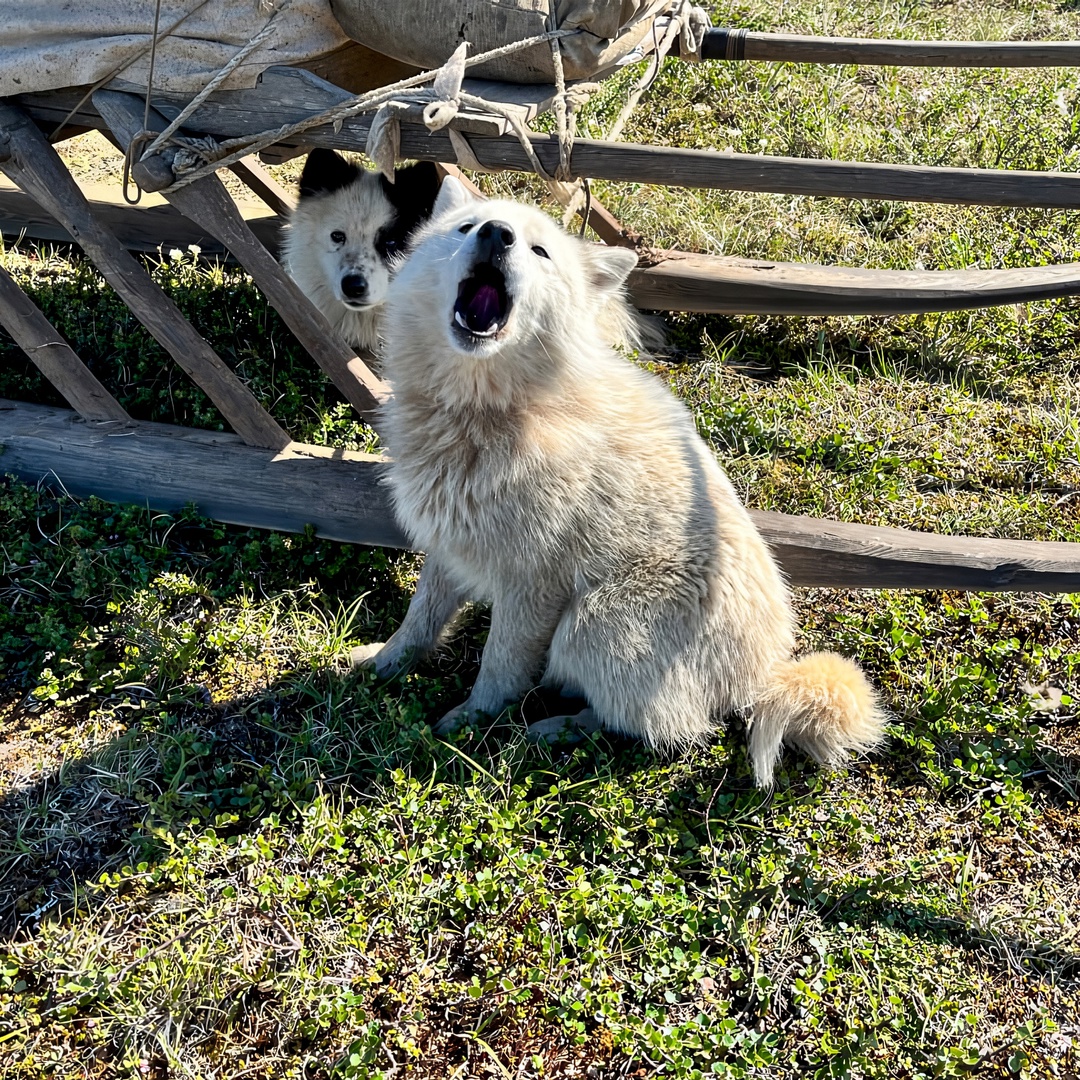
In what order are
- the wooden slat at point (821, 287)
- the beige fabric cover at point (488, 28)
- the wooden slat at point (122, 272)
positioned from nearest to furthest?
the beige fabric cover at point (488, 28) < the wooden slat at point (122, 272) < the wooden slat at point (821, 287)

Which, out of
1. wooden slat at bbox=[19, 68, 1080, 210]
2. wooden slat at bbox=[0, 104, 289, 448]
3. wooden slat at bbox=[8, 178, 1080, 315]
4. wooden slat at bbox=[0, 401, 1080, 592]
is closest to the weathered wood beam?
wooden slat at bbox=[19, 68, 1080, 210]

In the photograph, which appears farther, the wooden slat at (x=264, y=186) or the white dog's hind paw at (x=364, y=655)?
the wooden slat at (x=264, y=186)

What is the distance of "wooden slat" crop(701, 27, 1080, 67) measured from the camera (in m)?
4.14

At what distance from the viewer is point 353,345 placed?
4.38 m

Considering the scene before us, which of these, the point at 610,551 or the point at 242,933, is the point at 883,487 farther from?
the point at 242,933

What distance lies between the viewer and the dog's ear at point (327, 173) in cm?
412

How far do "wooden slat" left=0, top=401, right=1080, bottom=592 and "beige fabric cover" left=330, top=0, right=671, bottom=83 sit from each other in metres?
1.41

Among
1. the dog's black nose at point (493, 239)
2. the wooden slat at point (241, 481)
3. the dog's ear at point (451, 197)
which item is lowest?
the wooden slat at point (241, 481)

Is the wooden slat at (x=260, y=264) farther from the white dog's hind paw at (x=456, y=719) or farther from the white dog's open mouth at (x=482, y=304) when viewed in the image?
the white dog's hind paw at (x=456, y=719)

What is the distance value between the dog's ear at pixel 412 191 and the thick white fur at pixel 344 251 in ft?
0.15

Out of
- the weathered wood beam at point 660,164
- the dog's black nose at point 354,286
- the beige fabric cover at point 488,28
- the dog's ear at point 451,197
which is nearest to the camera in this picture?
the beige fabric cover at point 488,28

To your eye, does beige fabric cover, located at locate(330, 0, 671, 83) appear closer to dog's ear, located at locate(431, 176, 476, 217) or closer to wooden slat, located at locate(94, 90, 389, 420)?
dog's ear, located at locate(431, 176, 476, 217)

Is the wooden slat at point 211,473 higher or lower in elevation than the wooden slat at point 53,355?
lower

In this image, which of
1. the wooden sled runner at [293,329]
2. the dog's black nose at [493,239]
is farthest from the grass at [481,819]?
the dog's black nose at [493,239]
